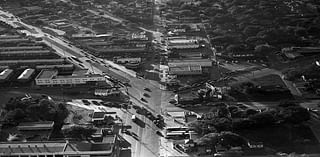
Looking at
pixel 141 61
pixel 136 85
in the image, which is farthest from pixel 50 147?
pixel 141 61

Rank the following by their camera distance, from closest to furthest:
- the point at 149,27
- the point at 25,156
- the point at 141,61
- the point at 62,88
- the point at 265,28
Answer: the point at 25,156, the point at 62,88, the point at 141,61, the point at 265,28, the point at 149,27

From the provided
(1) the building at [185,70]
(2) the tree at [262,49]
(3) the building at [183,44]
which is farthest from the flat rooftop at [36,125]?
(2) the tree at [262,49]

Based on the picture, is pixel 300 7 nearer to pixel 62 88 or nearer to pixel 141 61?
pixel 141 61

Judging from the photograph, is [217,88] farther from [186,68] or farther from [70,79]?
[70,79]

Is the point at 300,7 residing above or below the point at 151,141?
above

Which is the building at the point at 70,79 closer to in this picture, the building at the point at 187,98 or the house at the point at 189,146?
the building at the point at 187,98

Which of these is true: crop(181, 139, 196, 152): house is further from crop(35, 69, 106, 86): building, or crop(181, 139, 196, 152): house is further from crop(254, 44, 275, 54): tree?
crop(254, 44, 275, 54): tree
